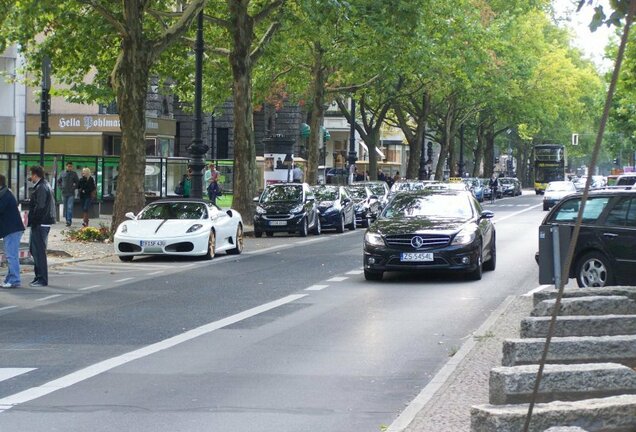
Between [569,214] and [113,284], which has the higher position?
[569,214]

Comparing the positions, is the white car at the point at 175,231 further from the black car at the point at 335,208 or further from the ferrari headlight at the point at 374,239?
the black car at the point at 335,208

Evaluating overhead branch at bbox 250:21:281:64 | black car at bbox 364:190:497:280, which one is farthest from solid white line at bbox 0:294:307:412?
overhead branch at bbox 250:21:281:64

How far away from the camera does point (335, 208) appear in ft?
129

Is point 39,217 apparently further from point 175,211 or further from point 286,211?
→ point 286,211

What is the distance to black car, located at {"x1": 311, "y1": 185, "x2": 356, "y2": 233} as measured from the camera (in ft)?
128

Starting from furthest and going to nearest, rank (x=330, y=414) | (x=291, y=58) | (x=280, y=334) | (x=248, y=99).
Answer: (x=291, y=58), (x=248, y=99), (x=280, y=334), (x=330, y=414)

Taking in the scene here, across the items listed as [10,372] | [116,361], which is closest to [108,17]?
[116,361]

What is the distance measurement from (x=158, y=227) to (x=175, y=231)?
392 mm

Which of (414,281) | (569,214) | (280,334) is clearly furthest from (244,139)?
(280,334)

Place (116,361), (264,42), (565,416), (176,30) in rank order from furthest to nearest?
(264,42) < (176,30) < (116,361) < (565,416)

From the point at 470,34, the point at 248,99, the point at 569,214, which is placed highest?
the point at 470,34

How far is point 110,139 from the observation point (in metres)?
53.2

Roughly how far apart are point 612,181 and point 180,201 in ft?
114

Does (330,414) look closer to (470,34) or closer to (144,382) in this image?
(144,382)
